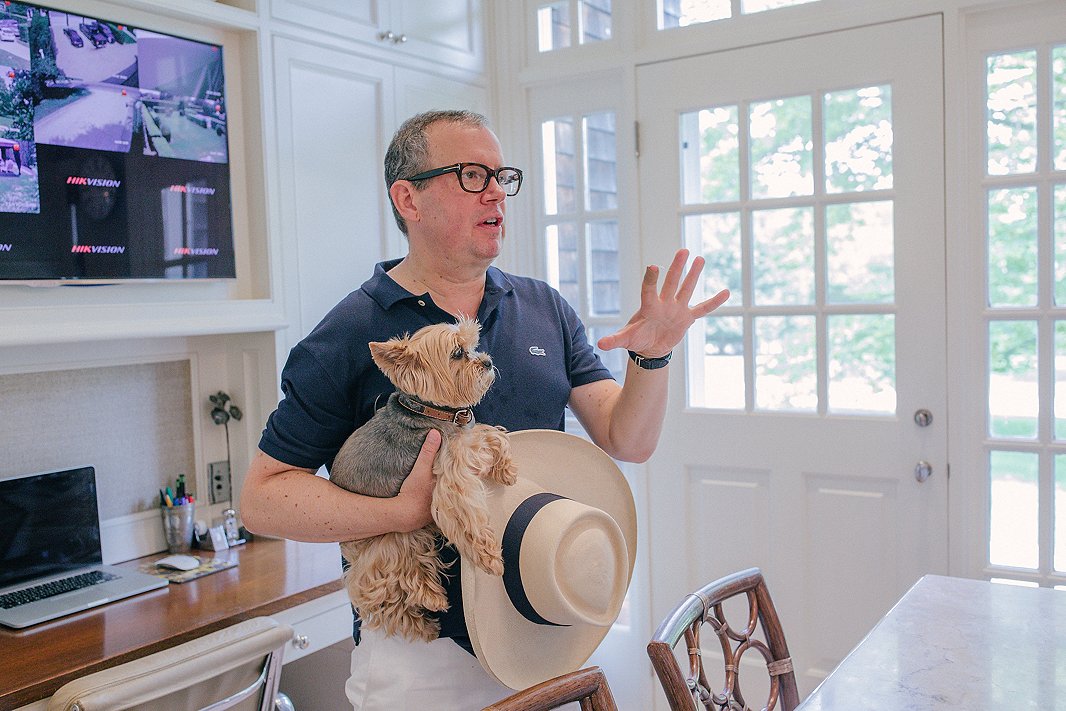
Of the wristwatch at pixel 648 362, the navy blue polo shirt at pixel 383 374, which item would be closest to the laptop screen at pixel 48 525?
the navy blue polo shirt at pixel 383 374

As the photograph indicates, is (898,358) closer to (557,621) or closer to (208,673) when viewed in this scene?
(557,621)

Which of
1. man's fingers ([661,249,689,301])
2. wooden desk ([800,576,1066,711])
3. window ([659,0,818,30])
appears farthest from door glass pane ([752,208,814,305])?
man's fingers ([661,249,689,301])

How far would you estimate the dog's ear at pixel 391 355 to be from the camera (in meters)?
1.23

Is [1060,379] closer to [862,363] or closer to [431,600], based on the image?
[862,363]

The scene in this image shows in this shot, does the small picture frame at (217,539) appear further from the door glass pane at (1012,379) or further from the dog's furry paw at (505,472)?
the door glass pane at (1012,379)

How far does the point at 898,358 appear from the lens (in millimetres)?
2672

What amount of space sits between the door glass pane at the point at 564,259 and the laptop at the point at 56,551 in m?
1.65

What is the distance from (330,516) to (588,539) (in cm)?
36

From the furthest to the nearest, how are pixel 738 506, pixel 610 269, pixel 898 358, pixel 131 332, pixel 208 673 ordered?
pixel 610 269, pixel 738 506, pixel 898 358, pixel 131 332, pixel 208 673

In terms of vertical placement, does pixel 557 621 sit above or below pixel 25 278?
A: below

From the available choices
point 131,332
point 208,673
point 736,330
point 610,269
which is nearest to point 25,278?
point 131,332

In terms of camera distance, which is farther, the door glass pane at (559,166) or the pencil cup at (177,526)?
the door glass pane at (559,166)

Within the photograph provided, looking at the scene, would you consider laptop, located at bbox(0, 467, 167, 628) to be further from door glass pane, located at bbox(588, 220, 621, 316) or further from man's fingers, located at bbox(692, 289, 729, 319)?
door glass pane, located at bbox(588, 220, 621, 316)

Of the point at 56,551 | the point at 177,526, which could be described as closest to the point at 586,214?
the point at 177,526
